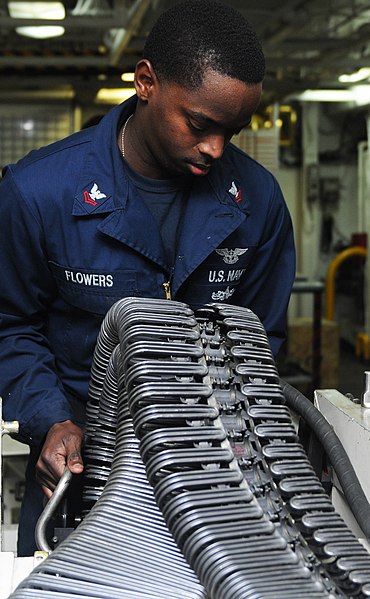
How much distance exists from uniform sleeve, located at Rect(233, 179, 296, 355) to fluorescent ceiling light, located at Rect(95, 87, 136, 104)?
3.46 meters

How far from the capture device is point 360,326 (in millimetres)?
6988

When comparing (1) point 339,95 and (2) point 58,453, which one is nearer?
(2) point 58,453

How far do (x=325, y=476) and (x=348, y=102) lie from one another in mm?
6049

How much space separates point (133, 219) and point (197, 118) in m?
0.20

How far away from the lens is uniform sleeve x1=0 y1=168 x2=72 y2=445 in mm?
1221

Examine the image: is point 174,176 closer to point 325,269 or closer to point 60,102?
point 60,102

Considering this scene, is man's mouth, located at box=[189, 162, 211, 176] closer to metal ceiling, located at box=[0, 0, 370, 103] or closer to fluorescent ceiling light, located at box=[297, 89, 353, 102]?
metal ceiling, located at box=[0, 0, 370, 103]

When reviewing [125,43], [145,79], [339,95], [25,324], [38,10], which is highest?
[339,95]

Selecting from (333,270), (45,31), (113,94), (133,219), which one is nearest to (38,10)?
(45,31)

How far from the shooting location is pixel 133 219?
1275 mm

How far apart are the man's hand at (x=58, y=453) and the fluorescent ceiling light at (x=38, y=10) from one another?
2.61m

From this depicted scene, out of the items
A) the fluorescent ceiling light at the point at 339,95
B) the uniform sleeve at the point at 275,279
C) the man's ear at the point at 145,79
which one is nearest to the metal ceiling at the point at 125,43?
the fluorescent ceiling light at the point at 339,95

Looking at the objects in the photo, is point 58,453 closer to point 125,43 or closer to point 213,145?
point 213,145

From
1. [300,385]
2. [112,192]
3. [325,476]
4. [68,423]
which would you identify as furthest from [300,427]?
[300,385]
